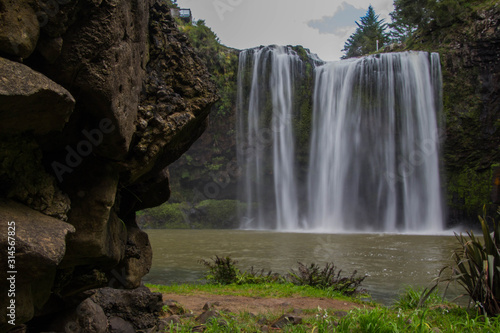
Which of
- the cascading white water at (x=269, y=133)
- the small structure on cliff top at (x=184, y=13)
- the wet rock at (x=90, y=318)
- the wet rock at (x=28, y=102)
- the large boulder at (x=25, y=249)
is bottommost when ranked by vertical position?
the wet rock at (x=90, y=318)

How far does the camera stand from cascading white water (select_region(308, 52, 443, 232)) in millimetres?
20672

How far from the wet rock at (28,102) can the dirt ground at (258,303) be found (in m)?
2.74

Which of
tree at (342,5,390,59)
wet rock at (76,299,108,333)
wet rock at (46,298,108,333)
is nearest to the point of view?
wet rock at (46,298,108,333)

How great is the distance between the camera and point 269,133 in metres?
25.5

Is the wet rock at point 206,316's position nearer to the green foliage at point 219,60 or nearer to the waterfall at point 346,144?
the waterfall at point 346,144

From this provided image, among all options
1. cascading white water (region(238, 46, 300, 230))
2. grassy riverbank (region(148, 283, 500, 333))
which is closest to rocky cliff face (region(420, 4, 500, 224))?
cascading white water (region(238, 46, 300, 230))

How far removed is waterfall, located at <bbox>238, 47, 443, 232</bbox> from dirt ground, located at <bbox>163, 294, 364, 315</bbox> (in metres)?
16.4

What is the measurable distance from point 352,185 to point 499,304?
64.7ft

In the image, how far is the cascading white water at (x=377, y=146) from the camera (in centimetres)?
2067

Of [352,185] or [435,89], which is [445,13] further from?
[352,185]

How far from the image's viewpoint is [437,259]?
343 inches

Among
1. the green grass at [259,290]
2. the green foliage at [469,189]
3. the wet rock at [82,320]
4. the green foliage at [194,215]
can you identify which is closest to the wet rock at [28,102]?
the wet rock at [82,320]

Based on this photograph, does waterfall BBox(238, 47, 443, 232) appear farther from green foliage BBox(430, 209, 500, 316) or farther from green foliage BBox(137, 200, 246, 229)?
green foliage BBox(430, 209, 500, 316)

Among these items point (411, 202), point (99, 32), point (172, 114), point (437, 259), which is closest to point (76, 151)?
point (99, 32)
